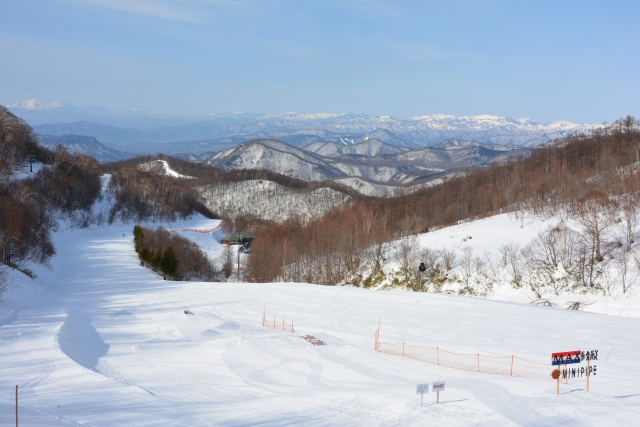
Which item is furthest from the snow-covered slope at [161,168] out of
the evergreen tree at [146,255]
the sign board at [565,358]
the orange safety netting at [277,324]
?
the sign board at [565,358]

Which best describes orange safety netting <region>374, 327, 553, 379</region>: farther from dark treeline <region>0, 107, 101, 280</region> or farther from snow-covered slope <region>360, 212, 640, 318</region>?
dark treeline <region>0, 107, 101, 280</region>

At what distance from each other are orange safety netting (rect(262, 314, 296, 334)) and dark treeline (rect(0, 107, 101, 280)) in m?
24.5

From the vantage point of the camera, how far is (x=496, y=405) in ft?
42.2

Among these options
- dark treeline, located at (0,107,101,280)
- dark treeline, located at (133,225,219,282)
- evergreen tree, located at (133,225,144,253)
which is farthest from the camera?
evergreen tree, located at (133,225,144,253)

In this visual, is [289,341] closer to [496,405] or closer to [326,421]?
[326,421]

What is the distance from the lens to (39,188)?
7262 centimetres

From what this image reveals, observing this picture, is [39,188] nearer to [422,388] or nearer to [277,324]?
[277,324]

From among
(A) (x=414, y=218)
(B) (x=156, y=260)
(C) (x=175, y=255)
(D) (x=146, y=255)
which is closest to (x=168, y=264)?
(B) (x=156, y=260)

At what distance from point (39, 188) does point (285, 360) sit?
7042 cm

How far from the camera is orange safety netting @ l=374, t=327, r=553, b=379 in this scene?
1691cm

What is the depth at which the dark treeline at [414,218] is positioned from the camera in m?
53.2

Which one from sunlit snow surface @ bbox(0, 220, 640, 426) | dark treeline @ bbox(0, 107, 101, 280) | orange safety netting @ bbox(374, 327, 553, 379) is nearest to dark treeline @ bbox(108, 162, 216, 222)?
dark treeline @ bbox(0, 107, 101, 280)

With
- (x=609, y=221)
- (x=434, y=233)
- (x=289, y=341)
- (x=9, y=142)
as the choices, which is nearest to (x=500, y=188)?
(x=434, y=233)

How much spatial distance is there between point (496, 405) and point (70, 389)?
12.5 meters
